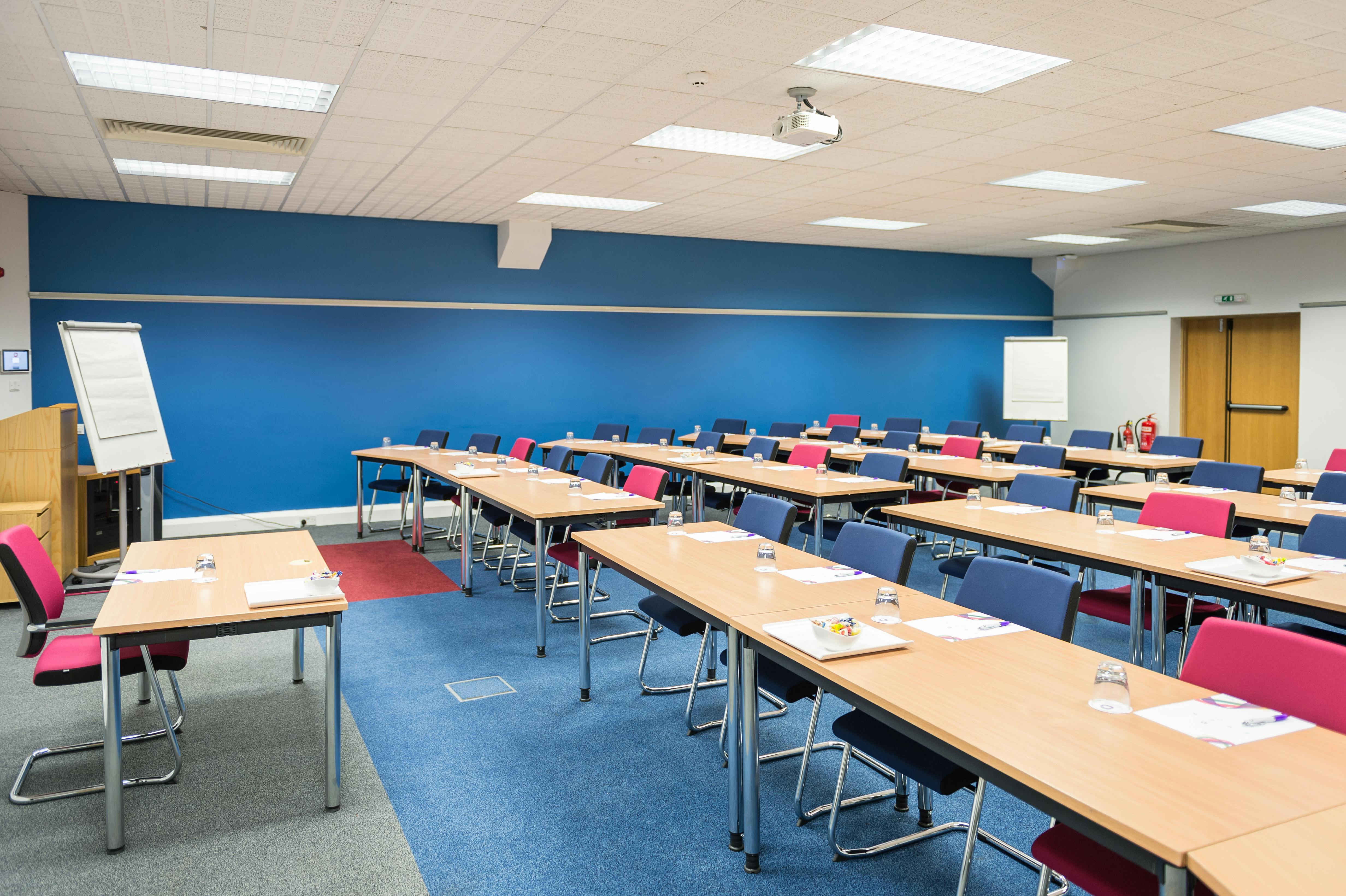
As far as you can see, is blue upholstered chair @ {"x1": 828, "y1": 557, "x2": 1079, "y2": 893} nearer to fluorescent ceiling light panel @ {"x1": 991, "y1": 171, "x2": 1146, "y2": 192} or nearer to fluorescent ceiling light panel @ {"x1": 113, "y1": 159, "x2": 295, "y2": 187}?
fluorescent ceiling light panel @ {"x1": 991, "y1": 171, "x2": 1146, "y2": 192}

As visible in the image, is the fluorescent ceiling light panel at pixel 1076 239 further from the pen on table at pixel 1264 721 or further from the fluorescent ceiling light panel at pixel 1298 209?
the pen on table at pixel 1264 721

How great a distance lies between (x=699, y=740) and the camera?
3.78 m

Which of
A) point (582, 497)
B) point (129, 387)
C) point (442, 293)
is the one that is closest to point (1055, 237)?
point (442, 293)

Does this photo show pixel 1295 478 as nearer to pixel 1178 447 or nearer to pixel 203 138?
pixel 1178 447

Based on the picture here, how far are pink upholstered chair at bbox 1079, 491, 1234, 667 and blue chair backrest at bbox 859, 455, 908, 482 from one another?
1.83 metres

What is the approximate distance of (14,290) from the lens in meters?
7.83

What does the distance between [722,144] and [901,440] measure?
13.2ft

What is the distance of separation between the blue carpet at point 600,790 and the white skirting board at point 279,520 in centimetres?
434

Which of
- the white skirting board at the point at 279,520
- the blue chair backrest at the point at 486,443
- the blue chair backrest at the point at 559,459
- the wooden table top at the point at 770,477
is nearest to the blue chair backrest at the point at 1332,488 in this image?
the wooden table top at the point at 770,477

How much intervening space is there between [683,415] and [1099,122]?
6440 mm

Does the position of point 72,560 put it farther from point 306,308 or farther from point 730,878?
Answer: point 730,878

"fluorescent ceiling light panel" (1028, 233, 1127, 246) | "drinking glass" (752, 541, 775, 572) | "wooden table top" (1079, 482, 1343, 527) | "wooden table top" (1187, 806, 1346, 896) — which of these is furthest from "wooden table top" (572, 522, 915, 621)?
"fluorescent ceiling light panel" (1028, 233, 1127, 246)

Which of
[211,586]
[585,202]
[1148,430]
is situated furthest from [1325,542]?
[1148,430]

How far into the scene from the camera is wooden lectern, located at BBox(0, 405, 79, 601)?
6047mm
